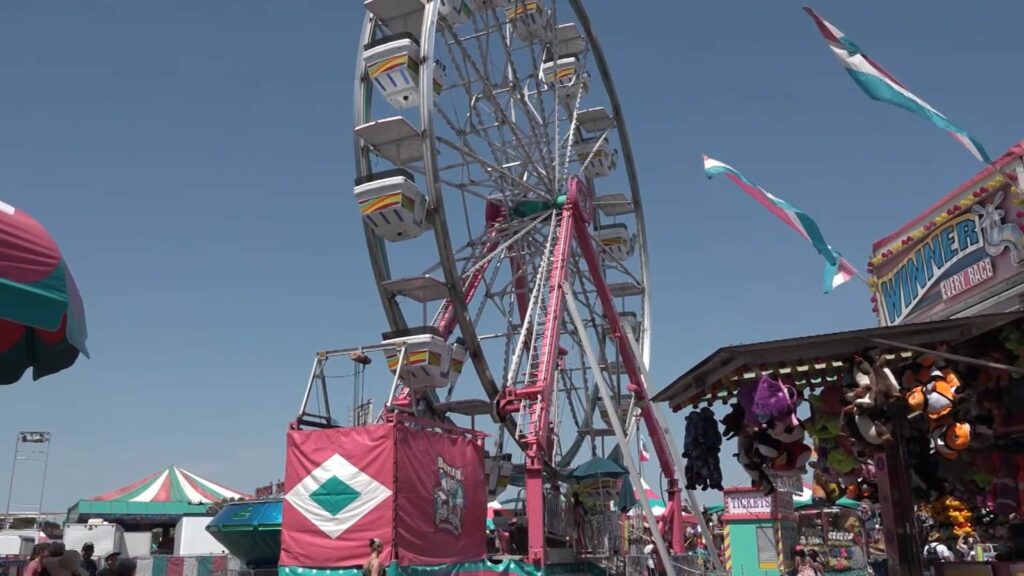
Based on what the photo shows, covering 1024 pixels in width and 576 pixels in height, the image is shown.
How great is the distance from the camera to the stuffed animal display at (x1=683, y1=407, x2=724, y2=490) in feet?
28.0

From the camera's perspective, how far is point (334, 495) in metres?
11.8

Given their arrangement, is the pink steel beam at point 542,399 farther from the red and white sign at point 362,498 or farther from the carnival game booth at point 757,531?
the carnival game booth at point 757,531

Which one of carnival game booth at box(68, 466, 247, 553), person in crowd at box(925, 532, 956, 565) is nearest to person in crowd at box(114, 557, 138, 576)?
person in crowd at box(925, 532, 956, 565)

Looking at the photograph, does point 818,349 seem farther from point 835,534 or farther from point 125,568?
point 835,534

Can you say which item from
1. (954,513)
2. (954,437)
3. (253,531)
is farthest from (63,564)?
(253,531)

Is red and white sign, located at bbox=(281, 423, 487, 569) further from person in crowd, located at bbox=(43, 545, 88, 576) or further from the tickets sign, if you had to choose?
the tickets sign

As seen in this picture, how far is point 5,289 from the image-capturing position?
409 cm

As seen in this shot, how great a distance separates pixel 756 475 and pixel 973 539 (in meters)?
14.7

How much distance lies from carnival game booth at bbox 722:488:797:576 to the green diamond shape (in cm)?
1190

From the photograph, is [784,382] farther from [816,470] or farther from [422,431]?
[422,431]

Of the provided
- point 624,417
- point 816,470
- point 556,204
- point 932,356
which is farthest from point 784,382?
point 624,417

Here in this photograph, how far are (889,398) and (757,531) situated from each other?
1539cm

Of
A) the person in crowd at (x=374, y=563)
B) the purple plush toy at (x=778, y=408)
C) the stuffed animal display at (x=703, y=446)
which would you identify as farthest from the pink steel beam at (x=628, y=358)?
the purple plush toy at (x=778, y=408)

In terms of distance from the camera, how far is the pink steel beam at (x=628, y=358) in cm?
2034
